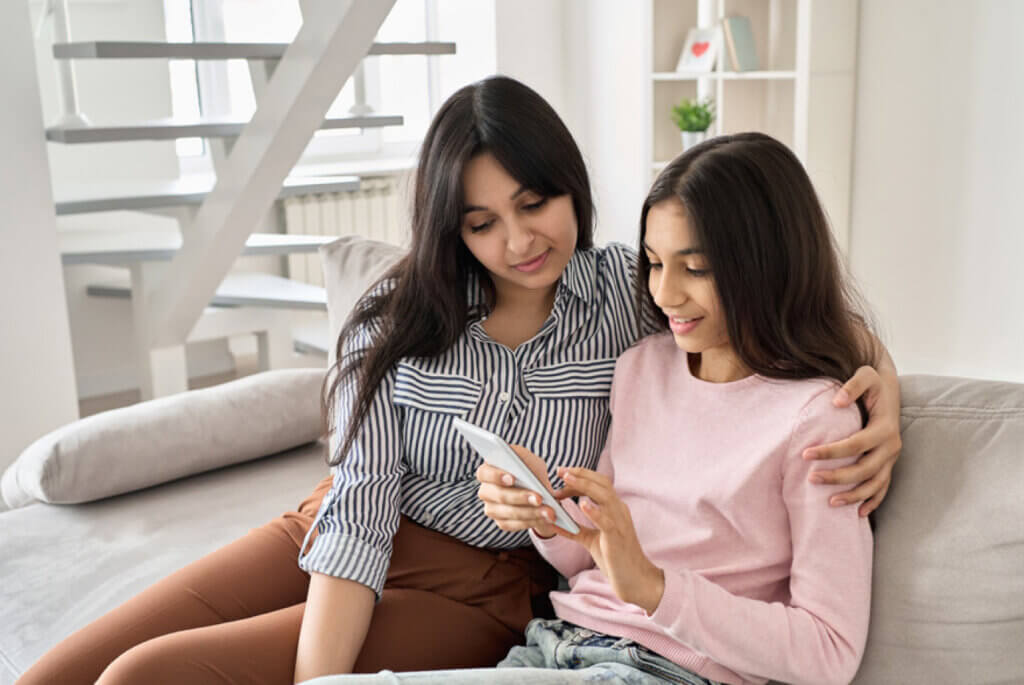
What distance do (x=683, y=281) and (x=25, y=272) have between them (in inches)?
82.3

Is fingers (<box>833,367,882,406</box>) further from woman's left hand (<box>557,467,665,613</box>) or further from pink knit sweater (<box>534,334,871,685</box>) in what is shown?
woman's left hand (<box>557,467,665,613</box>)

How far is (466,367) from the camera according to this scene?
1449 mm

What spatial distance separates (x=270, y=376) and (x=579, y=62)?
116 inches

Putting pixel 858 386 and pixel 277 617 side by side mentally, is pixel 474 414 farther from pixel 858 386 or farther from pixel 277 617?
pixel 858 386

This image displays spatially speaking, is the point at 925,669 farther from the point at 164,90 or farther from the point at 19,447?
the point at 164,90

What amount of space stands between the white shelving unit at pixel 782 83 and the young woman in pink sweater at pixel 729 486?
244 centimetres

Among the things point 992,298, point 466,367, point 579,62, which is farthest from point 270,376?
point 579,62

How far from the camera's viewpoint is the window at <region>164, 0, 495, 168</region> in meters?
4.32

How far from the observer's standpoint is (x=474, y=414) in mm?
1431

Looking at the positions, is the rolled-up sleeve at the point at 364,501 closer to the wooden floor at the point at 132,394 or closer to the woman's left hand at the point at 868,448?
the woman's left hand at the point at 868,448

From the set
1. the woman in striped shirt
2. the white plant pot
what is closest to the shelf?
the white plant pot

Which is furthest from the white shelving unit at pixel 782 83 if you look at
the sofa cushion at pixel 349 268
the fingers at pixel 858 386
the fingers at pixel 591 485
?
the fingers at pixel 591 485

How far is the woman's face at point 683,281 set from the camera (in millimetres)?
1202

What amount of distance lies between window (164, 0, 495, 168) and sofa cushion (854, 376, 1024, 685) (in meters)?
3.21
